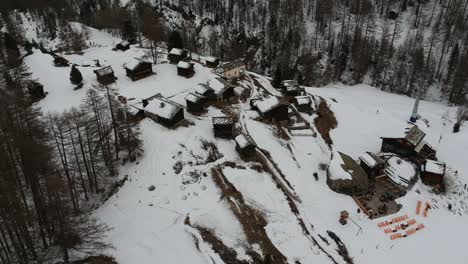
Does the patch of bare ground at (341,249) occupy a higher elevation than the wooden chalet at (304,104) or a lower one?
lower

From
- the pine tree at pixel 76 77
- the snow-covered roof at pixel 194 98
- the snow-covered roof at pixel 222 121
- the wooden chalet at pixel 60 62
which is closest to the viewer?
the snow-covered roof at pixel 222 121

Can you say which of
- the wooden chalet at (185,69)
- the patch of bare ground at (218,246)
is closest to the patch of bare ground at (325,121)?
the wooden chalet at (185,69)

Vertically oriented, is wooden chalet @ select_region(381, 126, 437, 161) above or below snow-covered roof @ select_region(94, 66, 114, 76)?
below

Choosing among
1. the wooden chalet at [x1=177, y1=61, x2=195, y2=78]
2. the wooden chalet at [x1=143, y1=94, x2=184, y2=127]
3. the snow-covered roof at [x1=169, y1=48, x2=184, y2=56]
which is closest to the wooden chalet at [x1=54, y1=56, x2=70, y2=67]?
the snow-covered roof at [x1=169, y1=48, x2=184, y2=56]

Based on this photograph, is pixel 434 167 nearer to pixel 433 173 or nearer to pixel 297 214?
pixel 433 173

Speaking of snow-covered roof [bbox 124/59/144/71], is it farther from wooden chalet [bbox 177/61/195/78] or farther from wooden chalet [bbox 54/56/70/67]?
wooden chalet [bbox 54/56/70/67]

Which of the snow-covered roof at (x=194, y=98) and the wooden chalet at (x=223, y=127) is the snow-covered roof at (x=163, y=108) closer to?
the snow-covered roof at (x=194, y=98)
